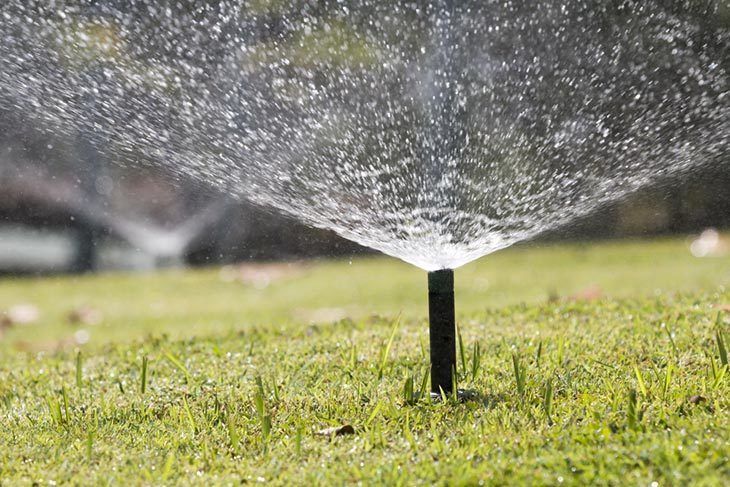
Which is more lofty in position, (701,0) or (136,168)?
(701,0)

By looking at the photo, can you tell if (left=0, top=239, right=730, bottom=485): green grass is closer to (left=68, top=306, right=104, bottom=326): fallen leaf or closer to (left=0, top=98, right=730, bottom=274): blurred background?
(left=68, top=306, right=104, bottom=326): fallen leaf

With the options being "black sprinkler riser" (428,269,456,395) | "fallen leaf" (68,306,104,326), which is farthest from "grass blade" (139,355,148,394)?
"fallen leaf" (68,306,104,326)

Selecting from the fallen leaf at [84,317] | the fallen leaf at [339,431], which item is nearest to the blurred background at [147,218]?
the fallen leaf at [84,317]

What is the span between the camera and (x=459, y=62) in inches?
261

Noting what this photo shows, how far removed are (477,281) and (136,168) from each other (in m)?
6.12

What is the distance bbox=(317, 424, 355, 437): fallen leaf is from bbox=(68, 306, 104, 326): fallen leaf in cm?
527

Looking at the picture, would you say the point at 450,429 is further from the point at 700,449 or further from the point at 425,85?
Answer: the point at 425,85

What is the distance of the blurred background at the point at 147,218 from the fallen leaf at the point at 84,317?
3820 millimetres

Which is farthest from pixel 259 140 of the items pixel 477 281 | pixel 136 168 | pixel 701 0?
pixel 136 168

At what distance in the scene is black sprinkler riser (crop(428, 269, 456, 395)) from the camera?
3475mm

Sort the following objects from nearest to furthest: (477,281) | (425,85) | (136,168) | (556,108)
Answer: (425,85) → (556,108) → (477,281) → (136,168)

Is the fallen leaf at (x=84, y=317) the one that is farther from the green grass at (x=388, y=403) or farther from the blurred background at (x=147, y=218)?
the blurred background at (x=147, y=218)

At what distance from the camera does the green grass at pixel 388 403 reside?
2807 mm

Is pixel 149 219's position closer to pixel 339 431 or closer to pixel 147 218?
pixel 147 218
